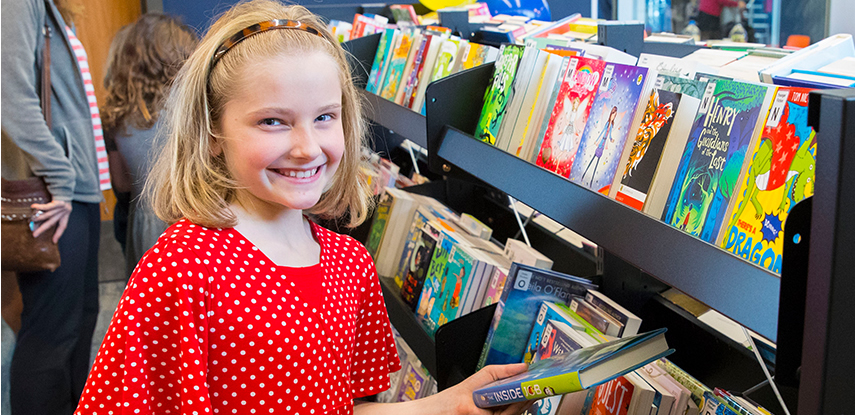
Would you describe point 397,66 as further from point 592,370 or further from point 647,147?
point 592,370

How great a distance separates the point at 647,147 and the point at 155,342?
2.76 ft

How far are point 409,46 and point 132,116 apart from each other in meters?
1.14

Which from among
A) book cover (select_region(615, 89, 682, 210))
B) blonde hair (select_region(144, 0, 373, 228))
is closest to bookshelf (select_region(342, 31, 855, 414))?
book cover (select_region(615, 89, 682, 210))

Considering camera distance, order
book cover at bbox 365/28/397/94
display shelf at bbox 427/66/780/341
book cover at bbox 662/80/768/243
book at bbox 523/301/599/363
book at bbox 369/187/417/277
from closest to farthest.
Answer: display shelf at bbox 427/66/780/341 < book cover at bbox 662/80/768/243 < book at bbox 523/301/599/363 < book at bbox 369/187/417/277 < book cover at bbox 365/28/397/94

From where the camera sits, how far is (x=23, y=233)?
240 cm

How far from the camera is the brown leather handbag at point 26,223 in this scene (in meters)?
2.35

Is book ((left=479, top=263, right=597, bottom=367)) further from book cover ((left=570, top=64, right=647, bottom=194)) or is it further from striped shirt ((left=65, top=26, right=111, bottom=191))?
striped shirt ((left=65, top=26, right=111, bottom=191))

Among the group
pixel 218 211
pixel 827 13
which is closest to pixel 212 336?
pixel 218 211

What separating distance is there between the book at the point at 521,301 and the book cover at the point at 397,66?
119 centimetres

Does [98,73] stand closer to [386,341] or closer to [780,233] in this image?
[386,341]

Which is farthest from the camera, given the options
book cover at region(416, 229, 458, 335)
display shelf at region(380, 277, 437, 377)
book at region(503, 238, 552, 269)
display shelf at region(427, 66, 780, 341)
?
book cover at region(416, 229, 458, 335)

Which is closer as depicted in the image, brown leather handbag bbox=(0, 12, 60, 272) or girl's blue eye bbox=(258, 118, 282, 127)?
girl's blue eye bbox=(258, 118, 282, 127)

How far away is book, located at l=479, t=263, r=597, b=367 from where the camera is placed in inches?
51.8

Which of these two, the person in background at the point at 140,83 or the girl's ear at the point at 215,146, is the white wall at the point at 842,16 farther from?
the girl's ear at the point at 215,146
